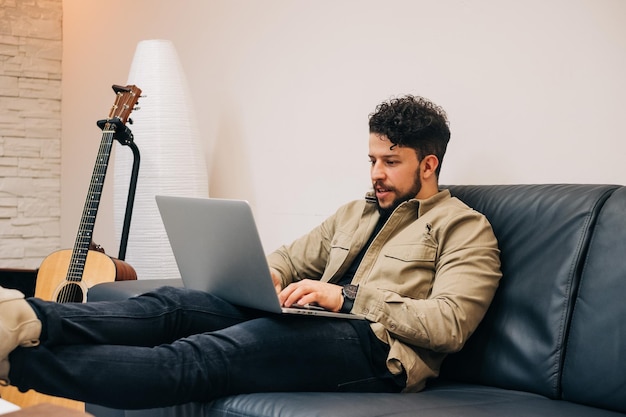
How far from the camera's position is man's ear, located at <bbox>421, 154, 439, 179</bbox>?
2129 mm

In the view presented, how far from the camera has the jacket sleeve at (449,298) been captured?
178cm

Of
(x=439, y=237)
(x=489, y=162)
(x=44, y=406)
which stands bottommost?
(x=44, y=406)

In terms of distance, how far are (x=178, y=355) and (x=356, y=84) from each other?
1345mm

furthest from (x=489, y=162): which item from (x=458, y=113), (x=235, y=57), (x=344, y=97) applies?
(x=235, y=57)

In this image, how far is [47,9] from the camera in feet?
14.9

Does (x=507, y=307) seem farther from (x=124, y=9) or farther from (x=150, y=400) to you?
(x=124, y=9)

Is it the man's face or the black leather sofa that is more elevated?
the man's face

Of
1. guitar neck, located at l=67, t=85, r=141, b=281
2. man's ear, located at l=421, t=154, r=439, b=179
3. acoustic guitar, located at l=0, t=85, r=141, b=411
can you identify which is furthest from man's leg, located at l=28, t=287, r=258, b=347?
guitar neck, located at l=67, t=85, r=141, b=281

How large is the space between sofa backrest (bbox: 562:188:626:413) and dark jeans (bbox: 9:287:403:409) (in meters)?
0.38

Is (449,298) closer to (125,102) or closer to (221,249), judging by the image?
(221,249)

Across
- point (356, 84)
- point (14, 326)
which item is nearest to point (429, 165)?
point (356, 84)

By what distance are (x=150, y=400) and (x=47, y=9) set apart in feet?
11.3

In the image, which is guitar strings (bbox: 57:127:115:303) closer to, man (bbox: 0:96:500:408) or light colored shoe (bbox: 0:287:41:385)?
man (bbox: 0:96:500:408)

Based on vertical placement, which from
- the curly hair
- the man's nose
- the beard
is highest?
the curly hair
